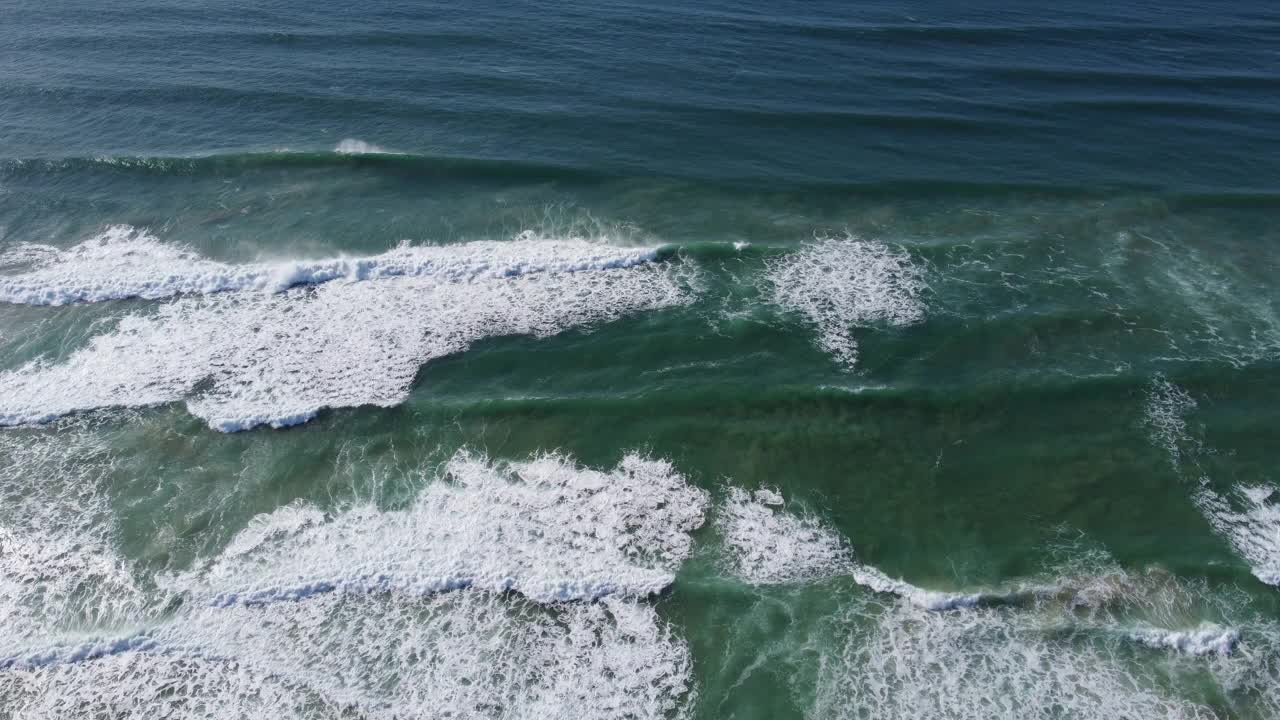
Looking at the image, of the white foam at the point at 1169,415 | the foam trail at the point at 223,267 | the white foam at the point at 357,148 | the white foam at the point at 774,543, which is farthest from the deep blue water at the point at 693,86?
the white foam at the point at 774,543

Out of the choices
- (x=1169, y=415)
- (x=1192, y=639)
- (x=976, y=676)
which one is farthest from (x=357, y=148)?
(x=1192, y=639)

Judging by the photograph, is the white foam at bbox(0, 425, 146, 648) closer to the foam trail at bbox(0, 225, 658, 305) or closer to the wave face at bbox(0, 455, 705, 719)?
the wave face at bbox(0, 455, 705, 719)

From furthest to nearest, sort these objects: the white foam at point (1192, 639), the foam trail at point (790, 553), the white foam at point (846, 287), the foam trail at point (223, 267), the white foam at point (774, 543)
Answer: the foam trail at point (223, 267), the white foam at point (846, 287), the white foam at point (774, 543), the foam trail at point (790, 553), the white foam at point (1192, 639)

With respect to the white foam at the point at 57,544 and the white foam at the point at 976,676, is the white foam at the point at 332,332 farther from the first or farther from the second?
the white foam at the point at 976,676

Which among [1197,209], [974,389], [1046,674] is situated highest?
[1197,209]

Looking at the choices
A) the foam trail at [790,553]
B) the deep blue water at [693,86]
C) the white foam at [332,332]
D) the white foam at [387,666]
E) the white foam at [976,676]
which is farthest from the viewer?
the deep blue water at [693,86]

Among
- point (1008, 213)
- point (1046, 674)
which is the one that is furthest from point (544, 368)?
point (1008, 213)

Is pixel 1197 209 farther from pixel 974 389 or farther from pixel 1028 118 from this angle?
Answer: pixel 974 389

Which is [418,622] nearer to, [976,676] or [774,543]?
[774,543]
